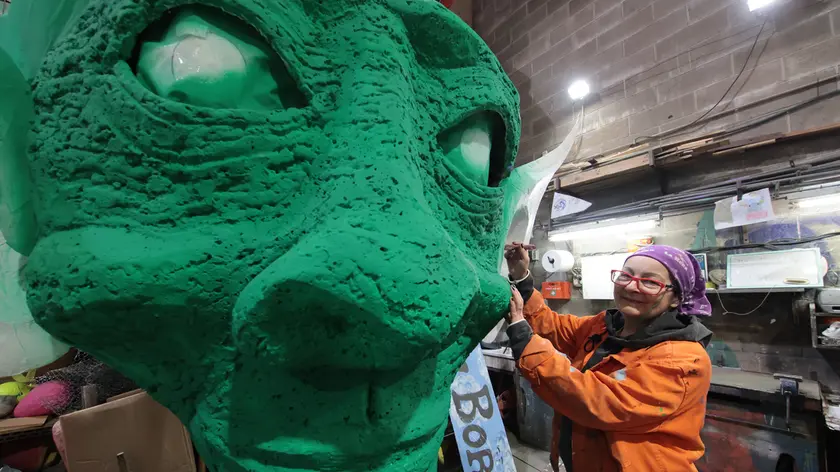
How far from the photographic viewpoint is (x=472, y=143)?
71 centimetres

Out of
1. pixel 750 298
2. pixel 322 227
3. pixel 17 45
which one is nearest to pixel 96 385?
pixel 17 45

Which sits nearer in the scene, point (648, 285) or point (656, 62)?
point (648, 285)

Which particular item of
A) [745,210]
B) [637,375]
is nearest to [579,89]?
[745,210]

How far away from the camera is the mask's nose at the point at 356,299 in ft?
1.28

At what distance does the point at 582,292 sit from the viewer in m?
3.88

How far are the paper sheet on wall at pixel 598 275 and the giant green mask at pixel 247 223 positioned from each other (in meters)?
3.44

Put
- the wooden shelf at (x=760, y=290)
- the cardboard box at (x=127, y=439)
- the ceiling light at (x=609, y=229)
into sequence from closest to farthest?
the cardboard box at (x=127, y=439) → the wooden shelf at (x=760, y=290) → the ceiling light at (x=609, y=229)

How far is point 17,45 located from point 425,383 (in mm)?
786

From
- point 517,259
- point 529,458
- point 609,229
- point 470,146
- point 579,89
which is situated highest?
point 579,89

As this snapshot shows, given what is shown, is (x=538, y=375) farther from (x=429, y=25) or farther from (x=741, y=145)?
(x=741, y=145)

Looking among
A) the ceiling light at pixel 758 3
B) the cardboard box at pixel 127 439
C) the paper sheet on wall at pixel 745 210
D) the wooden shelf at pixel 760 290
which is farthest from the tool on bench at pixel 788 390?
the cardboard box at pixel 127 439

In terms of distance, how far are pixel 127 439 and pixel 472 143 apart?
1513mm

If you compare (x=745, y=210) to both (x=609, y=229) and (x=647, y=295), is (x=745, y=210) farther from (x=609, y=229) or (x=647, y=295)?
(x=647, y=295)

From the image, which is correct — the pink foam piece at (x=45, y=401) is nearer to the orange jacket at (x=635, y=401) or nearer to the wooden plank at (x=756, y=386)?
the orange jacket at (x=635, y=401)
